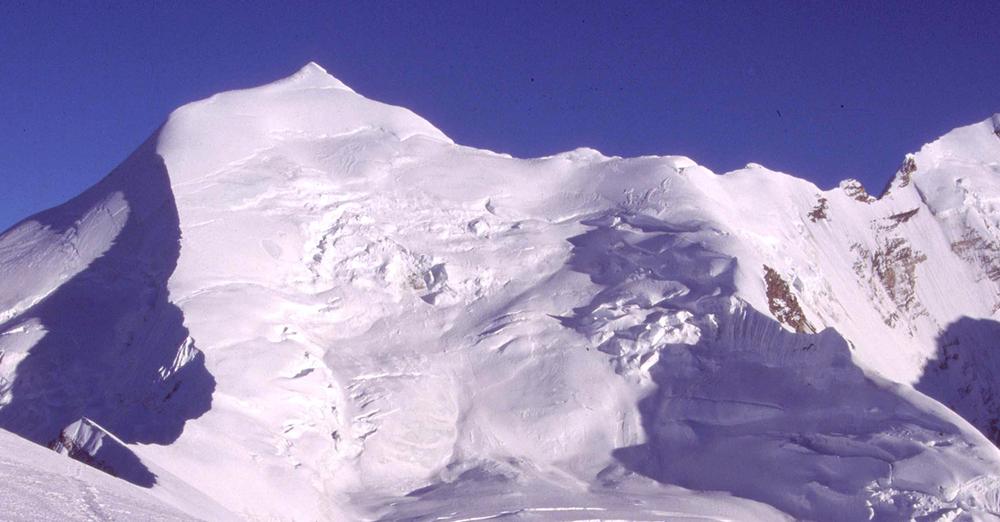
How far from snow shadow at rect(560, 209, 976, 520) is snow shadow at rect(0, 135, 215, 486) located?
723cm

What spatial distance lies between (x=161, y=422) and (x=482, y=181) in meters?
10.5

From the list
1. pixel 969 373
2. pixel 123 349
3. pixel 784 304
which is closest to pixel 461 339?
pixel 123 349

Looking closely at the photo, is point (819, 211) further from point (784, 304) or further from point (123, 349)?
point (123, 349)

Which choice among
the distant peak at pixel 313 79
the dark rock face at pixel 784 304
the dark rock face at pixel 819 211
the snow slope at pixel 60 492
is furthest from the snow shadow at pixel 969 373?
the snow slope at pixel 60 492

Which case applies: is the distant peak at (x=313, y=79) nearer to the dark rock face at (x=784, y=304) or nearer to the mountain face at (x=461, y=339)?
the mountain face at (x=461, y=339)

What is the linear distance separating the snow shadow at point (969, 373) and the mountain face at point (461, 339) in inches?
3.5

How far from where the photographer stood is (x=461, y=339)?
61.9 ft

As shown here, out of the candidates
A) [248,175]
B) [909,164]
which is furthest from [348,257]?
[909,164]

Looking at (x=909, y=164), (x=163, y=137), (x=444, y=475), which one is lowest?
(x=444, y=475)

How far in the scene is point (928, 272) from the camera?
26953 mm

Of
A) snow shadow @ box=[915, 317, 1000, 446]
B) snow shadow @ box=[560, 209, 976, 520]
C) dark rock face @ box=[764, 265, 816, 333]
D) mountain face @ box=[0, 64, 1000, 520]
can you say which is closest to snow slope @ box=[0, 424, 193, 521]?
mountain face @ box=[0, 64, 1000, 520]

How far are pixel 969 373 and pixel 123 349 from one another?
19.8 metres

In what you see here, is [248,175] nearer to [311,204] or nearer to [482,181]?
[311,204]

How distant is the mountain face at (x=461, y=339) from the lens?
14898 mm
